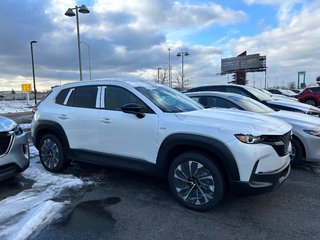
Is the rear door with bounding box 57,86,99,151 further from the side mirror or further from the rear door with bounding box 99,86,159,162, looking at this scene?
the side mirror

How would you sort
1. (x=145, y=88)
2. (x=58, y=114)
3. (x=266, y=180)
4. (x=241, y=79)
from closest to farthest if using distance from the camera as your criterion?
(x=266, y=180)
(x=145, y=88)
(x=58, y=114)
(x=241, y=79)

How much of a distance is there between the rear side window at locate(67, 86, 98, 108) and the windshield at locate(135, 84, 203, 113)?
93 centimetres

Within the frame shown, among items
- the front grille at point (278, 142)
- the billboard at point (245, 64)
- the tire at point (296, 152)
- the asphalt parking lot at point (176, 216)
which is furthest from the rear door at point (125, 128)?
the billboard at point (245, 64)

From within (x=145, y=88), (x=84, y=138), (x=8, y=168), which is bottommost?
(x=8, y=168)

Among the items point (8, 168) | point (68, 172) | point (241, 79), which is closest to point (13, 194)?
point (8, 168)

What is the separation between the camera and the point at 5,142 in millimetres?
5000

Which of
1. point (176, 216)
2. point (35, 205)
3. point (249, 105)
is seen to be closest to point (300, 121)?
point (249, 105)

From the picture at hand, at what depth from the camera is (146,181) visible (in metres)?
5.66

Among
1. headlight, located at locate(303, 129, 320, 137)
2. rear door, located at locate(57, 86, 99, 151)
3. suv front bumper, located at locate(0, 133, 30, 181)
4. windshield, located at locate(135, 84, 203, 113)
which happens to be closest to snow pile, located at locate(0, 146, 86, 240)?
suv front bumper, located at locate(0, 133, 30, 181)

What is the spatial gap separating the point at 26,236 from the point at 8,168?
166 centimetres

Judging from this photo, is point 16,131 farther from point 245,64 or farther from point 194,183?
point 245,64

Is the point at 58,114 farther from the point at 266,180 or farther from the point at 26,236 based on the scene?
the point at 266,180

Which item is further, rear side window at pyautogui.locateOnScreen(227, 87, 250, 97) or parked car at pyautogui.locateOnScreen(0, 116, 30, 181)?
rear side window at pyautogui.locateOnScreen(227, 87, 250, 97)

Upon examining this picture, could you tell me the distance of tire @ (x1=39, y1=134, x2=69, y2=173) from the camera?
6.10 metres
